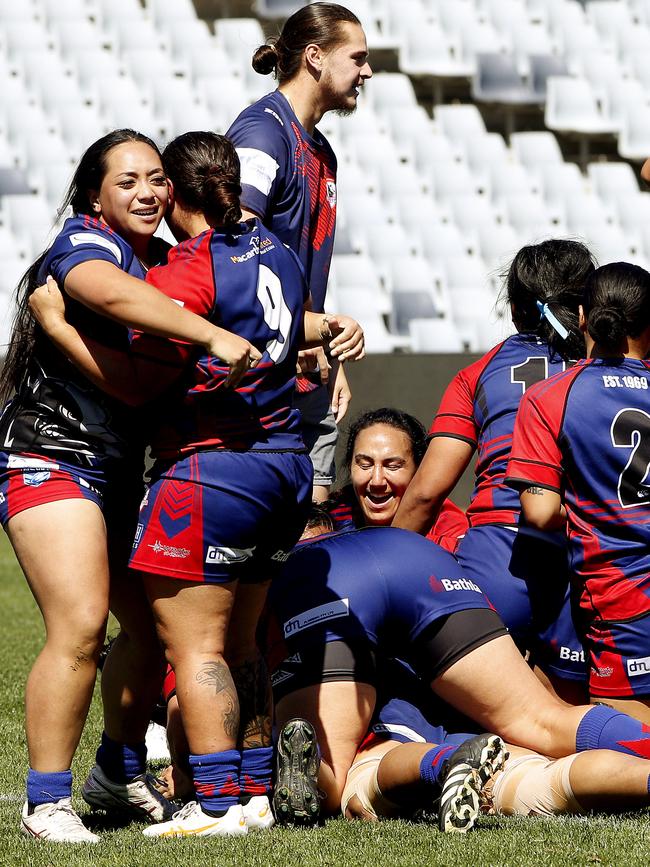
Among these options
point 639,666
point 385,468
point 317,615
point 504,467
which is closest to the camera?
point 639,666

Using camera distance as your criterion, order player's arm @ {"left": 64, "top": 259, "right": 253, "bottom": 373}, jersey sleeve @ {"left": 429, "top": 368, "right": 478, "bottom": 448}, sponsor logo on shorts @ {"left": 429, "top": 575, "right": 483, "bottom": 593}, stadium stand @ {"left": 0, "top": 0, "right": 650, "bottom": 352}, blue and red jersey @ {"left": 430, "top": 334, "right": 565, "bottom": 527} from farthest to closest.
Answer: stadium stand @ {"left": 0, "top": 0, "right": 650, "bottom": 352}
jersey sleeve @ {"left": 429, "top": 368, "right": 478, "bottom": 448}
blue and red jersey @ {"left": 430, "top": 334, "right": 565, "bottom": 527}
sponsor logo on shorts @ {"left": 429, "top": 575, "right": 483, "bottom": 593}
player's arm @ {"left": 64, "top": 259, "right": 253, "bottom": 373}

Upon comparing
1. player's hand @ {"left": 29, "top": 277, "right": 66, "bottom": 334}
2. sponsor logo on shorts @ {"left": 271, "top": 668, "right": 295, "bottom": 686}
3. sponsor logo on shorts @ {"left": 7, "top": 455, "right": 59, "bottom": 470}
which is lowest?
sponsor logo on shorts @ {"left": 271, "top": 668, "right": 295, "bottom": 686}

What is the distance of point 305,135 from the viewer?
4016mm

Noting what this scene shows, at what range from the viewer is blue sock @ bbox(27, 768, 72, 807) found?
289 centimetres

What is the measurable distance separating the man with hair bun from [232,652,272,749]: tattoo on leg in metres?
1.06

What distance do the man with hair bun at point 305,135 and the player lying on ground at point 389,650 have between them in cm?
76

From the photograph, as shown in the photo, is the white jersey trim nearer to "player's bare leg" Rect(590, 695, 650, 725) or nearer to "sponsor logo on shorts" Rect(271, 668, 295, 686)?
"sponsor logo on shorts" Rect(271, 668, 295, 686)

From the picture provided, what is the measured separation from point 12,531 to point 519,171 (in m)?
10.5

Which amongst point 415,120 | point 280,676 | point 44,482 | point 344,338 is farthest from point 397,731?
point 415,120

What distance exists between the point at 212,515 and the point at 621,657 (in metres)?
1.11

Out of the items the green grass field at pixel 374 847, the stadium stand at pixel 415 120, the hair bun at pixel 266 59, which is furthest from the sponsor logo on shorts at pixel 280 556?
the stadium stand at pixel 415 120

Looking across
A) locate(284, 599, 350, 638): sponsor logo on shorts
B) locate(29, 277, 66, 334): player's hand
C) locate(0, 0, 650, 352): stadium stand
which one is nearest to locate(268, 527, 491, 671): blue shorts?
locate(284, 599, 350, 638): sponsor logo on shorts

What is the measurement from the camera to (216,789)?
288cm

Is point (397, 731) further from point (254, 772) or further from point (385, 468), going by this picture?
point (385, 468)
